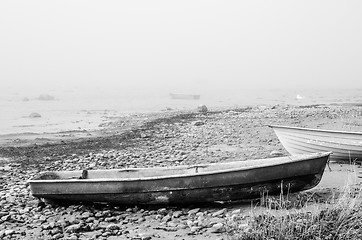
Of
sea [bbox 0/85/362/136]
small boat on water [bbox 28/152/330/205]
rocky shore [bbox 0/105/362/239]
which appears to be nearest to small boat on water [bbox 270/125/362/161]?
rocky shore [bbox 0/105/362/239]

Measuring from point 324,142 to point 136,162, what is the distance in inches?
250

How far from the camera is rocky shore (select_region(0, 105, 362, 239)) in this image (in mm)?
7781

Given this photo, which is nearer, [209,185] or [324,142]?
[209,185]

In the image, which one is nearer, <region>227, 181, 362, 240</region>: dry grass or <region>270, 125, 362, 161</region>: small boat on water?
<region>227, 181, 362, 240</region>: dry grass

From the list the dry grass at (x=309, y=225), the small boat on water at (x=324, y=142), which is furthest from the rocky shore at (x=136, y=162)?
the small boat on water at (x=324, y=142)

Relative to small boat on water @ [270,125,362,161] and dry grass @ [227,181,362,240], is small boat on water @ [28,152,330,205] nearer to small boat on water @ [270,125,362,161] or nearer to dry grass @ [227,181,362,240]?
dry grass @ [227,181,362,240]

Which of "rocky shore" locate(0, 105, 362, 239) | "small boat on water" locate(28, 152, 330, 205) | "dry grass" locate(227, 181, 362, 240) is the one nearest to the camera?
"dry grass" locate(227, 181, 362, 240)

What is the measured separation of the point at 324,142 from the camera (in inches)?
475

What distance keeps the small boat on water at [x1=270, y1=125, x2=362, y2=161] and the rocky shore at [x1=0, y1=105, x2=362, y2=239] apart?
46.2 inches

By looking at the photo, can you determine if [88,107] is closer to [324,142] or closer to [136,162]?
[136,162]

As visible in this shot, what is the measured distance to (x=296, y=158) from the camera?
346 inches

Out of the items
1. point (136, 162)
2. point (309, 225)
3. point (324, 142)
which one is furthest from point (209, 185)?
point (136, 162)

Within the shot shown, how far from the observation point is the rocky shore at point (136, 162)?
25.5ft

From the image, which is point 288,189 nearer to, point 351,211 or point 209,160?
point 351,211
